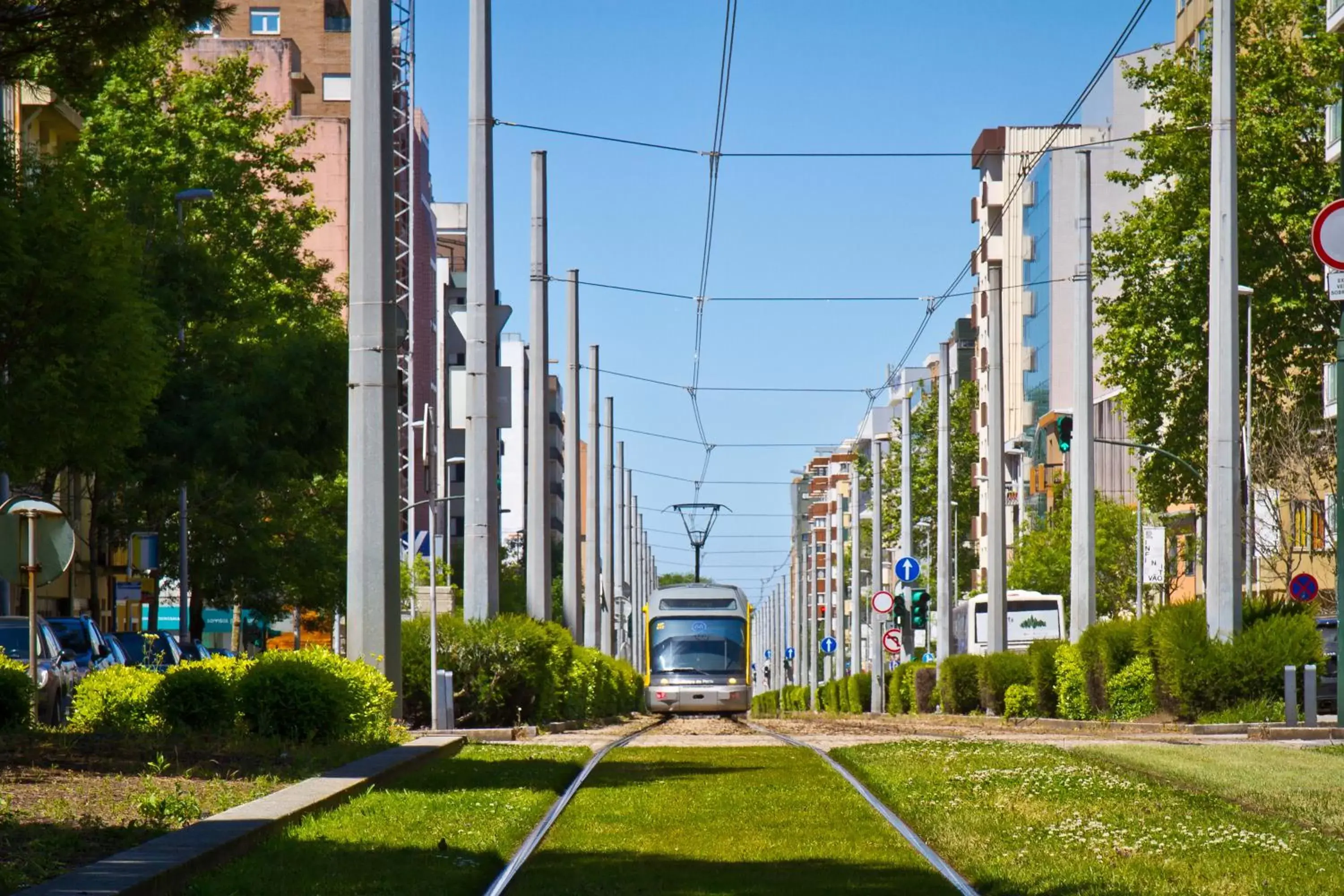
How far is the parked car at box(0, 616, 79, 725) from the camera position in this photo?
3008 cm

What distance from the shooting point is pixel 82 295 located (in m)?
28.9

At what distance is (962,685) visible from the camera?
48188 mm

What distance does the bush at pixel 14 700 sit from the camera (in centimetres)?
1947

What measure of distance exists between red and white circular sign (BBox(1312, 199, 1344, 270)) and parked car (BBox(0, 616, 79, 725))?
16.9 metres

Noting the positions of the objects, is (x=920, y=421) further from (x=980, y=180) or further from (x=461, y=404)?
(x=461, y=404)

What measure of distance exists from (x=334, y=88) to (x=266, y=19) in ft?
14.3

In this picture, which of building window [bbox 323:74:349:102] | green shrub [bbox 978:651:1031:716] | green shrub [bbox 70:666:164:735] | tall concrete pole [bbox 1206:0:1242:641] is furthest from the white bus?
green shrub [bbox 70:666:164:735]

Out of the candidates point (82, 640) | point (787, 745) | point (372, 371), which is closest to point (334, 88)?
point (82, 640)

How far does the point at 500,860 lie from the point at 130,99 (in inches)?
1754

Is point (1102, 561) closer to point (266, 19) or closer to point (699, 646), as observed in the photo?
point (699, 646)

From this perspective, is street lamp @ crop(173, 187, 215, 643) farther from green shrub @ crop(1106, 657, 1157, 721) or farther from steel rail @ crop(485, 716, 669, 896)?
steel rail @ crop(485, 716, 669, 896)

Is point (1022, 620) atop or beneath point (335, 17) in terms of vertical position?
beneath

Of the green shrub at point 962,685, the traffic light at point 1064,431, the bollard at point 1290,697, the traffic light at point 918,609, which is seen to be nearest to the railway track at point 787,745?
the bollard at point 1290,697

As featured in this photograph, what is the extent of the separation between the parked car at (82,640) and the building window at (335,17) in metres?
74.7
